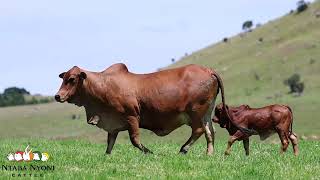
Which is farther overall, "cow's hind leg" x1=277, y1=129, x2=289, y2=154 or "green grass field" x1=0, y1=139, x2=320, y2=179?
"cow's hind leg" x1=277, y1=129, x2=289, y2=154

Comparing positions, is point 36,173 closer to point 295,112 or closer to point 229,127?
point 229,127

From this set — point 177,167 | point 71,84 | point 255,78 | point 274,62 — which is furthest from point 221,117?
point 274,62

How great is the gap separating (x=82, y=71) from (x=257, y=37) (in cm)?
13711

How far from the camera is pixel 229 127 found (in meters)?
19.4

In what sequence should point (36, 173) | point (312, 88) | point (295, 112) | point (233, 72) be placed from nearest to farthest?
point (36, 173)
point (295, 112)
point (312, 88)
point (233, 72)

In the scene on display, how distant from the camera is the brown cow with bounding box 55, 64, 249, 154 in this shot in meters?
15.8

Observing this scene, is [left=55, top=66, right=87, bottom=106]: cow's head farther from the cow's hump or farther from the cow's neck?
the cow's hump

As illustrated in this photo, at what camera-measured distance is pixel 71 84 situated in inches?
626

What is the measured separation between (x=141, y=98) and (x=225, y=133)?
36283mm

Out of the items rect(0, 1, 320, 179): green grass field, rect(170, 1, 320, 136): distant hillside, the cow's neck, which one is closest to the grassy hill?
rect(170, 1, 320, 136): distant hillside

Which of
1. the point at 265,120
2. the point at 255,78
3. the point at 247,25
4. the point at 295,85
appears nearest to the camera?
the point at 265,120

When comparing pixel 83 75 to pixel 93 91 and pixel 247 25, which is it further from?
pixel 247 25

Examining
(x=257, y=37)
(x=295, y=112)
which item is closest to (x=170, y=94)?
(x=295, y=112)

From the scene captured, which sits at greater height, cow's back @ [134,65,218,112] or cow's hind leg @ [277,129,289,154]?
cow's back @ [134,65,218,112]
